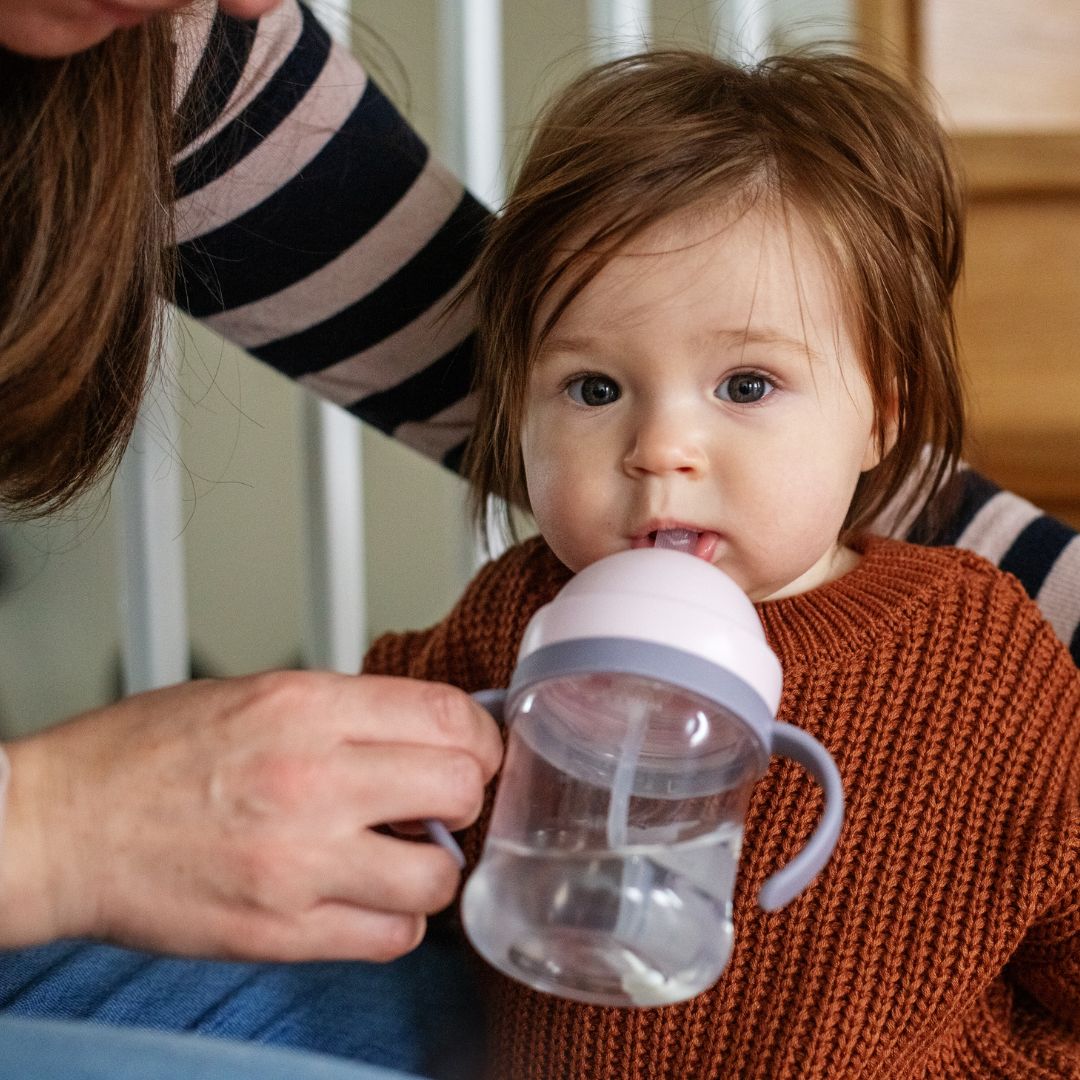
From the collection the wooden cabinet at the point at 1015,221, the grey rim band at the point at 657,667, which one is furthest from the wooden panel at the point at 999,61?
the grey rim band at the point at 657,667

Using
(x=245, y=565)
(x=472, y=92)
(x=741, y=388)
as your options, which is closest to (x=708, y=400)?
(x=741, y=388)

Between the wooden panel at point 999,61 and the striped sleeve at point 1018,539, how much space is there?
3.46ft

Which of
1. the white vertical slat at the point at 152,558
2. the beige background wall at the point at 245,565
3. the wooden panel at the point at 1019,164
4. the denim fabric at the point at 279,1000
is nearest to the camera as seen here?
the denim fabric at the point at 279,1000

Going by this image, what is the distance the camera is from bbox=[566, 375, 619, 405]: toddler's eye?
2.37ft

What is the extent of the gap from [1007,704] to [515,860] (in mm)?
321

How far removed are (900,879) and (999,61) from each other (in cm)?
144

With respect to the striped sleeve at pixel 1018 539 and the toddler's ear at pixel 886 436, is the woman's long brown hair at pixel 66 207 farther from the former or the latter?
the striped sleeve at pixel 1018 539

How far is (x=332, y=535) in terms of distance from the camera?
4.13ft

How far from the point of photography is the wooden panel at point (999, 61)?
72.2 inches

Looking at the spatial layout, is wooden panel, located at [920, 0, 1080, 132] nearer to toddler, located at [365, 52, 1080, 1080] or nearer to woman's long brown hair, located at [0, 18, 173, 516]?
toddler, located at [365, 52, 1080, 1080]

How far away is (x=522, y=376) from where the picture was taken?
2.49ft

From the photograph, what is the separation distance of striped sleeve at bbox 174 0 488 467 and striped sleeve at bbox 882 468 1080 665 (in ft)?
1.13

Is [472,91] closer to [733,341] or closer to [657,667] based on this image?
[733,341]

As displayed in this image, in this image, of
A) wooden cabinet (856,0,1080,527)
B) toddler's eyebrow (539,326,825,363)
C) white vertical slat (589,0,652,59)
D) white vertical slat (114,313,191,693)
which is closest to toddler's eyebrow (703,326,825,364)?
toddler's eyebrow (539,326,825,363)
